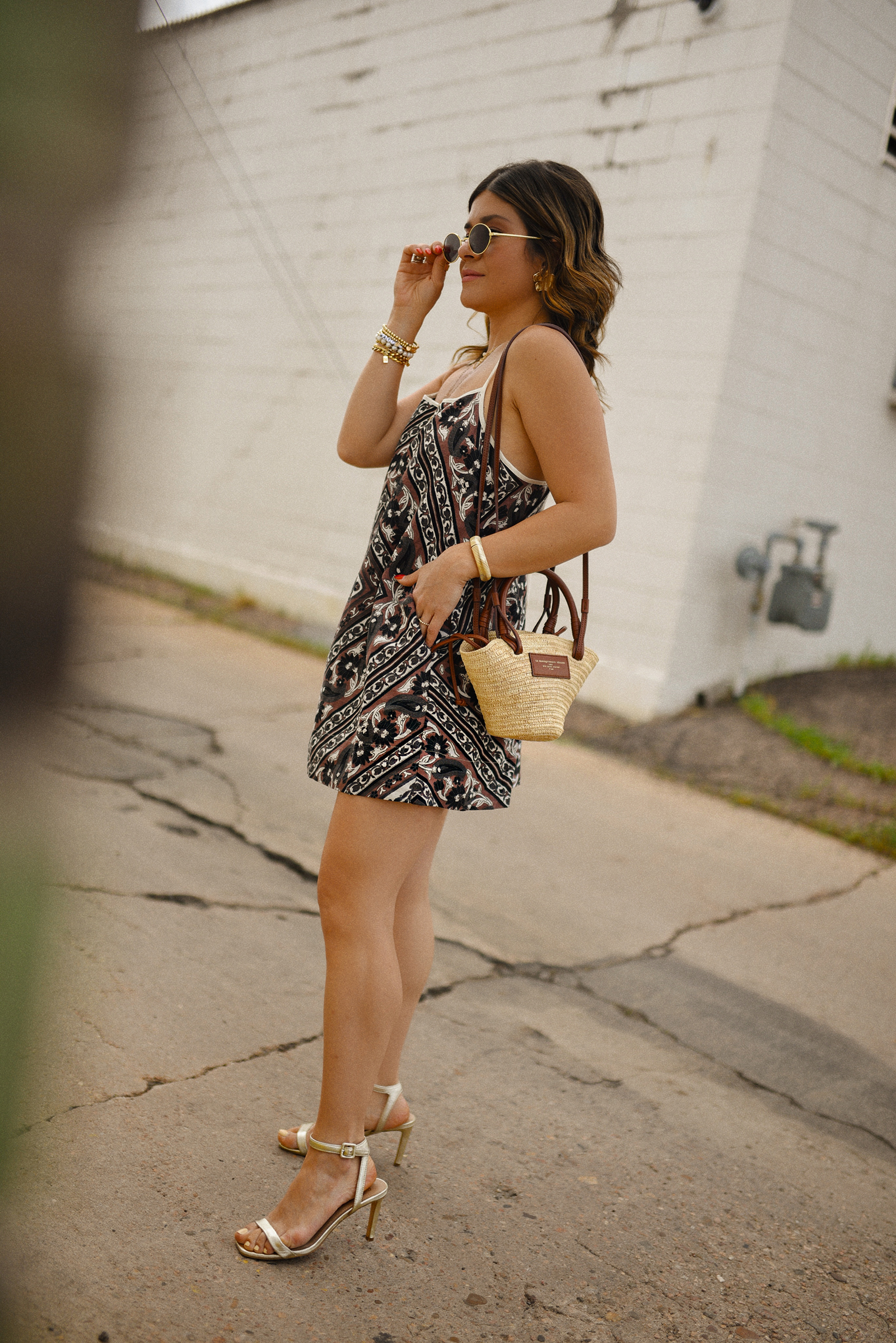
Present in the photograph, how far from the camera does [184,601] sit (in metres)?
8.02

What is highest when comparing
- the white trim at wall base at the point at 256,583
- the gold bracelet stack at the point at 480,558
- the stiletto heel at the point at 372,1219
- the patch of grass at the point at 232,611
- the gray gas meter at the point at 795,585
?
the gray gas meter at the point at 795,585

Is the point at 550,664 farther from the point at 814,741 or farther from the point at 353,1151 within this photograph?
the point at 814,741

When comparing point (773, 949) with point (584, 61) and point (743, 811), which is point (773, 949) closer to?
point (743, 811)

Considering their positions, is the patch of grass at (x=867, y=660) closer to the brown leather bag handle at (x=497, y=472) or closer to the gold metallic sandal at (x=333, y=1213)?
the brown leather bag handle at (x=497, y=472)

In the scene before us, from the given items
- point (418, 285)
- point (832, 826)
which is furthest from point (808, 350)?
point (418, 285)

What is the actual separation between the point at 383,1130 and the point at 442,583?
106 cm

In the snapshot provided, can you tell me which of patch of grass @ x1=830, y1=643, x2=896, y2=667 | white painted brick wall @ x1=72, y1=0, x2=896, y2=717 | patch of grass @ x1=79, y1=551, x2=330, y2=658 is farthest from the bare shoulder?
patch of grass @ x1=830, y1=643, x2=896, y2=667

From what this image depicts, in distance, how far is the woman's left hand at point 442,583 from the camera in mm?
1739

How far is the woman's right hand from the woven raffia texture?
2.24 ft

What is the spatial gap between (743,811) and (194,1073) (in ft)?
10.8

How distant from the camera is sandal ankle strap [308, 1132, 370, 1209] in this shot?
1794 millimetres

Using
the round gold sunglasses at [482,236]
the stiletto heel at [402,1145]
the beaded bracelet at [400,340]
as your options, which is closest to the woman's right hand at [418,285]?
the beaded bracelet at [400,340]

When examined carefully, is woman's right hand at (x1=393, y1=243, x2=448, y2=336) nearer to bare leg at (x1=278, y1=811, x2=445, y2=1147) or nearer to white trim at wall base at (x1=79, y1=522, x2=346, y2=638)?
bare leg at (x1=278, y1=811, x2=445, y2=1147)

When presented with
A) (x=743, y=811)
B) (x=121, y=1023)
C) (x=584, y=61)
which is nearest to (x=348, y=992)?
(x=121, y=1023)
